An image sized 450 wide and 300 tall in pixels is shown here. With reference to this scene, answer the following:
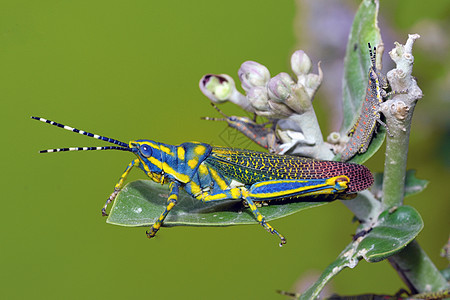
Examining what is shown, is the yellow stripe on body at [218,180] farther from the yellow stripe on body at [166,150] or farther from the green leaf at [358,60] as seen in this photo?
the green leaf at [358,60]

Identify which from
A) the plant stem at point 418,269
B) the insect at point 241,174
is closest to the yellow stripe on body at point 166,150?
the insect at point 241,174

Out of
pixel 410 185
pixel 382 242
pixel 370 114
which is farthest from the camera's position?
pixel 410 185

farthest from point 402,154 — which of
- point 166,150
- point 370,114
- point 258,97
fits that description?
point 166,150

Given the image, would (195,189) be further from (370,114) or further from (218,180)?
(370,114)

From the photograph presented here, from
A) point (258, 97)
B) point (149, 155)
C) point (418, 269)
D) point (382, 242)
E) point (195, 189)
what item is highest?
point (258, 97)

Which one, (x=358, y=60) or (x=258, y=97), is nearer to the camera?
(x=258, y=97)
